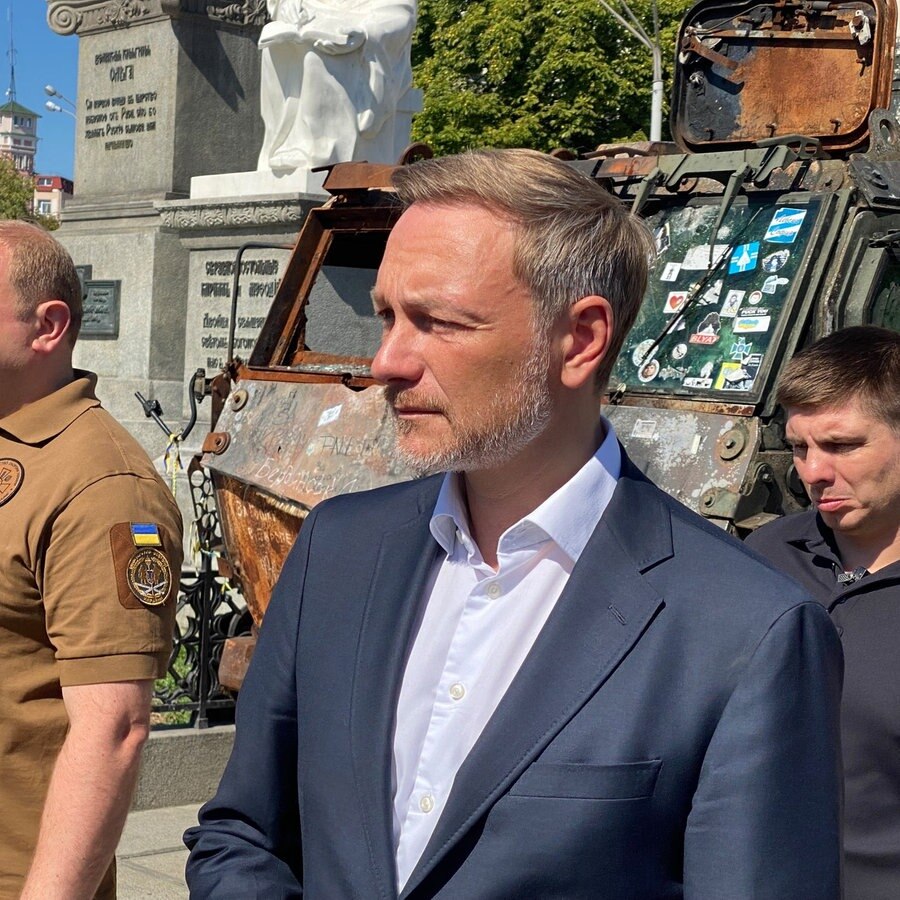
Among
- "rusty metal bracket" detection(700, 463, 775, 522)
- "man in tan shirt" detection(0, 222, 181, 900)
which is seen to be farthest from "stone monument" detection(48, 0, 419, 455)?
"man in tan shirt" detection(0, 222, 181, 900)

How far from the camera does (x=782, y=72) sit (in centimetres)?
630

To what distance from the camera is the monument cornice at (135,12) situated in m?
12.7

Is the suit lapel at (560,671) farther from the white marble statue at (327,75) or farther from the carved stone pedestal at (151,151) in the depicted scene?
the carved stone pedestal at (151,151)

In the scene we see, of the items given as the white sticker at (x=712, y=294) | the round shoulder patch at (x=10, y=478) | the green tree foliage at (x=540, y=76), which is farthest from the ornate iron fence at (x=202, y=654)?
the green tree foliage at (x=540, y=76)

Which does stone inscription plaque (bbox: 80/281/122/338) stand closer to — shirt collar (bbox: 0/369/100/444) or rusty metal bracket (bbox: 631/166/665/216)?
rusty metal bracket (bbox: 631/166/665/216)

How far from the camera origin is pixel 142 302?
41.6 ft

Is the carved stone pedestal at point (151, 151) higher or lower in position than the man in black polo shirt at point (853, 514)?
lower

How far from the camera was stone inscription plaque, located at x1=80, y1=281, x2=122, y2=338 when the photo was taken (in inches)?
507

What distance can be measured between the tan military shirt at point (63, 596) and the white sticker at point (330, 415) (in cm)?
283

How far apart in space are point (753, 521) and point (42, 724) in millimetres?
2428

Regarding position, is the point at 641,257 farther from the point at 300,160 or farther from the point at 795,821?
the point at 300,160

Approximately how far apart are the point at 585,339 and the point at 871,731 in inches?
43.9

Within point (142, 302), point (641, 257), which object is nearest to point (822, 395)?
point (641, 257)

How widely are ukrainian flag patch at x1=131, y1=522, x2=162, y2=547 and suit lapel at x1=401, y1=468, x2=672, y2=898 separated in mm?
1064
